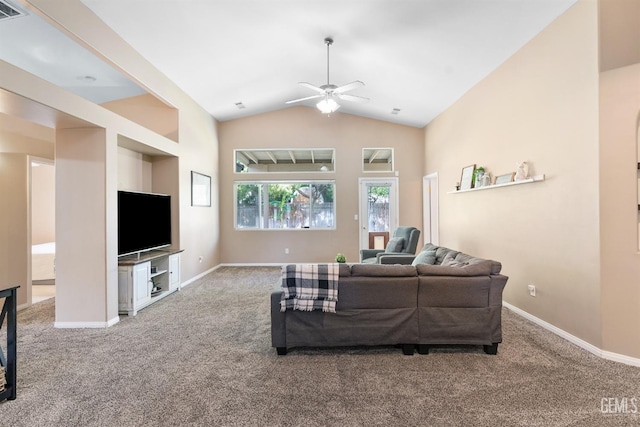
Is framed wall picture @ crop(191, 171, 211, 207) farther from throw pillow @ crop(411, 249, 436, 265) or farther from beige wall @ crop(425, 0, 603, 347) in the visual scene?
beige wall @ crop(425, 0, 603, 347)

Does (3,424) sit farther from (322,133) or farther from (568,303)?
(322,133)

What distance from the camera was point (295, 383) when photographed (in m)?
2.20

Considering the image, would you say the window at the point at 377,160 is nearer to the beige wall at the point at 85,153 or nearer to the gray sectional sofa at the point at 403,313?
the beige wall at the point at 85,153

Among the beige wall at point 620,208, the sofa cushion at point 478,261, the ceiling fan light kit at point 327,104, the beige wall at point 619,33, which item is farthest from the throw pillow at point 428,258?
the beige wall at point 619,33

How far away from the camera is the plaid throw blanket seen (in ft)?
8.39

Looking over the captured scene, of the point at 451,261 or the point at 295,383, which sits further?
the point at 451,261

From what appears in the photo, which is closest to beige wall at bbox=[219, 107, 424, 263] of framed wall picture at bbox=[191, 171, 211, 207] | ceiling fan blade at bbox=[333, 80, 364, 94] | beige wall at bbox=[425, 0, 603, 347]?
framed wall picture at bbox=[191, 171, 211, 207]

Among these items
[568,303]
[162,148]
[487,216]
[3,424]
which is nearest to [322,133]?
[162,148]

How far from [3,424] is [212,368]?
1.20m

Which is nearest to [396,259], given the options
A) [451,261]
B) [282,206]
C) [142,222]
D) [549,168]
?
[451,261]

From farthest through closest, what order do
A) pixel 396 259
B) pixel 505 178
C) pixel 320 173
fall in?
pixel 320 173 → pixel 396 259 → pixel 505 178

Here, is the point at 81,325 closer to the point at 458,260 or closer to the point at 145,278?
the point at 145,278

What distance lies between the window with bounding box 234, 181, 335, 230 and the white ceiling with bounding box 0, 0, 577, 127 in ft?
7.78

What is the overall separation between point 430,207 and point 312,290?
191 inches
